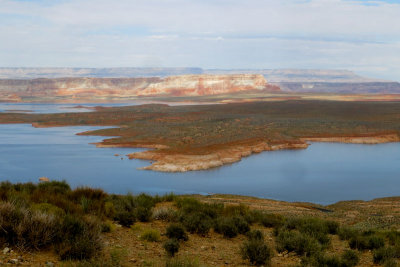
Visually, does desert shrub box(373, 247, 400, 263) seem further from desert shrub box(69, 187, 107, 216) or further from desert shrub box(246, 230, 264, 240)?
desert shrub box(69, 187, 107, 216)

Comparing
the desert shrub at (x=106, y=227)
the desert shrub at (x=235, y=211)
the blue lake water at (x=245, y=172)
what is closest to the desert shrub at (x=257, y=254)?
the desert shrub at (x=106, y=227)

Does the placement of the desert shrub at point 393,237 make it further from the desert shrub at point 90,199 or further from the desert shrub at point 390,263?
the desert shrub at point 90,199

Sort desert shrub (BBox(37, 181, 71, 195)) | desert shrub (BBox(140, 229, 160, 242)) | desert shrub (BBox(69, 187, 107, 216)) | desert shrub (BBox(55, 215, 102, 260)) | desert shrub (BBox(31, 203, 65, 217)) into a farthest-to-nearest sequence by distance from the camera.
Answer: desert shrub (BBox(37, 181, 71, 195))
desert shrub (BBox(69, 187, 107, 216))
desert shrub (BBox(140, 229, 160, 242))
desert shrub (BBox(31, 203, 65, 217))
desert shrub (BBox(55, 215, 102, 260))

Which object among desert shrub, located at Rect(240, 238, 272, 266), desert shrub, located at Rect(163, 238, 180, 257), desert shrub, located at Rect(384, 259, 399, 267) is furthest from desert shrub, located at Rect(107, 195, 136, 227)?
desert shrub, located at Rect(384, 259, 399, 267)

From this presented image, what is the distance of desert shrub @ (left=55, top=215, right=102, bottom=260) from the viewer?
6.26m

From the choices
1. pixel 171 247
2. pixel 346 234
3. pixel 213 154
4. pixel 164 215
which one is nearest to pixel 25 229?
pixel 171 247

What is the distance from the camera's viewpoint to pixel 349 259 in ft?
24.6

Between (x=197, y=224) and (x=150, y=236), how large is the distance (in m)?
1.32

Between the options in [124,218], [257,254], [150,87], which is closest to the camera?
[257,254]

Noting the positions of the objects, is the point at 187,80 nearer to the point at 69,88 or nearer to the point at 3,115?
the point at 69,88

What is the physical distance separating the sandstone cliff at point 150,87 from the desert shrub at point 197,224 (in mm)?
152526

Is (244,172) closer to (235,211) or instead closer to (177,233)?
(235,211)

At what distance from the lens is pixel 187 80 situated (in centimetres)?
16825

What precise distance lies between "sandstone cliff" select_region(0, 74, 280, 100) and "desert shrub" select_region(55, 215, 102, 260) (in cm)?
15451
